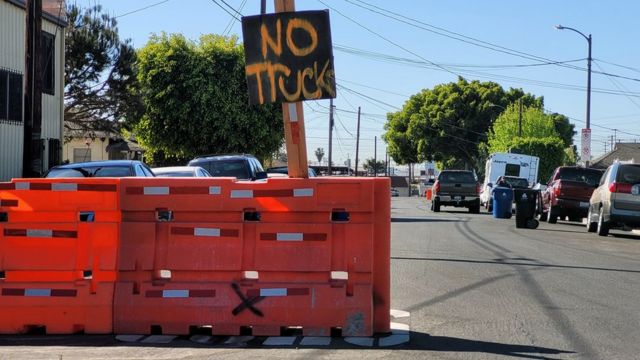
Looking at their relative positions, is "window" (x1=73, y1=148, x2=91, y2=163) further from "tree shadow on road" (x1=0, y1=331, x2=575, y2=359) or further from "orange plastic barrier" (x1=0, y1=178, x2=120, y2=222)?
"tree shadow on road" (x1=0, y1=331, x2=575, y2=359)

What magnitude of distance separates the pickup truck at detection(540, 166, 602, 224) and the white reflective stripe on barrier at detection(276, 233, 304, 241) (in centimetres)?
1969

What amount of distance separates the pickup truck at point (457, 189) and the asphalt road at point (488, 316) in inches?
715

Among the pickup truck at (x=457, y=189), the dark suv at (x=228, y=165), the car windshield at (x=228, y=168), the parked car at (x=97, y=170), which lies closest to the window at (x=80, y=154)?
the pickup truck at (x=457, y=189)

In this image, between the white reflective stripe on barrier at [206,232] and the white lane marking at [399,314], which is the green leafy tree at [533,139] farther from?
the white reflective stripe on barrier at [206,232]

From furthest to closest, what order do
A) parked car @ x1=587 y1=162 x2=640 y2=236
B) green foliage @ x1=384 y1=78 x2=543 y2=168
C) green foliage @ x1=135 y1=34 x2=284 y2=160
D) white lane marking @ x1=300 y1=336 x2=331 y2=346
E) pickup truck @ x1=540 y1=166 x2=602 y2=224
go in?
green foliage @ x1=384 y1=78 x2=543 y2=168
green foliage @ x1=135 y1=34 x2=284 y2=160
pickup truck @ x1=540 y1=166 x2=602 y2=224
parked car @ x1=587 y1=162 x2=640 y2=236
white lane marking @ x1=300 y1=336 x2=331 y2=346

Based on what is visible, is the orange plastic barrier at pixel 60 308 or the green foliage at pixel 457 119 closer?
the orange plastic barrier at pixel 60 308

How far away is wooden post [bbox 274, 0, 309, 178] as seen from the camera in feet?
24.3

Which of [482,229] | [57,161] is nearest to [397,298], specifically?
[482,229]

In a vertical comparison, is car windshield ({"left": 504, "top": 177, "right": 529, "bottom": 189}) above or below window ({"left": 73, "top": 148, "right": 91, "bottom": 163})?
below

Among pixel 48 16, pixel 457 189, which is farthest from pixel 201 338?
pixel 457 189

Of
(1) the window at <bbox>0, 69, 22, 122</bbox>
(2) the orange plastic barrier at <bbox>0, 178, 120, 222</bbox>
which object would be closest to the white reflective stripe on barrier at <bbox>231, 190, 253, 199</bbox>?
(2) the orange plastic barrier at <bbox>0, 178, 120, 222</bbox>

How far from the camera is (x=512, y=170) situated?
4000 centimetres

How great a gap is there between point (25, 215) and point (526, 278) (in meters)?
6.75

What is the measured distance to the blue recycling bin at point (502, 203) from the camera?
2841 centimetres
